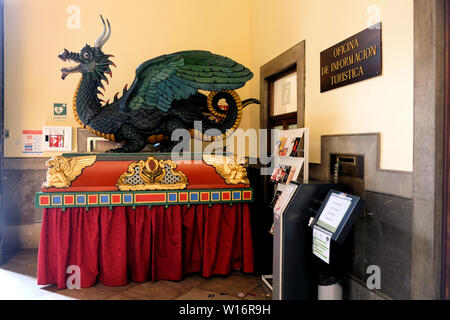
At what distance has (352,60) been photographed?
83.8 inches

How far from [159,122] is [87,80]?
81 centimetres

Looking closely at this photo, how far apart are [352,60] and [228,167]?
1399 millimetres

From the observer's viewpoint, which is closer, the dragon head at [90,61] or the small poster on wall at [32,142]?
the dragon head at [90,61]

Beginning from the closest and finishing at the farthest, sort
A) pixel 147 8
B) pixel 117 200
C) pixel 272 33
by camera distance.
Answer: pixel 117 200 → pixel 272 33 → pixel 147 8

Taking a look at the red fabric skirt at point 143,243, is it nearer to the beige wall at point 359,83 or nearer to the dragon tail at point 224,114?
the dragon tail at point 224,114

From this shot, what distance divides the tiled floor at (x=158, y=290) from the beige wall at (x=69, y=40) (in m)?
1.73

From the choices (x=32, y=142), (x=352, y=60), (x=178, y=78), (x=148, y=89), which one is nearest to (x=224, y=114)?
(x=178, y=78)

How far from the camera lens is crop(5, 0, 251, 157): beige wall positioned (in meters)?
3.57

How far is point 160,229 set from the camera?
2.67m

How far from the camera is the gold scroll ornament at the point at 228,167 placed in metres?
2.81

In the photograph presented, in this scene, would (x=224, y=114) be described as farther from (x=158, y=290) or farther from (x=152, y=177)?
(x=158, y=290)

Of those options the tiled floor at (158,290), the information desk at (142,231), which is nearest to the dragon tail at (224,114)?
the information desk at (142,231)
